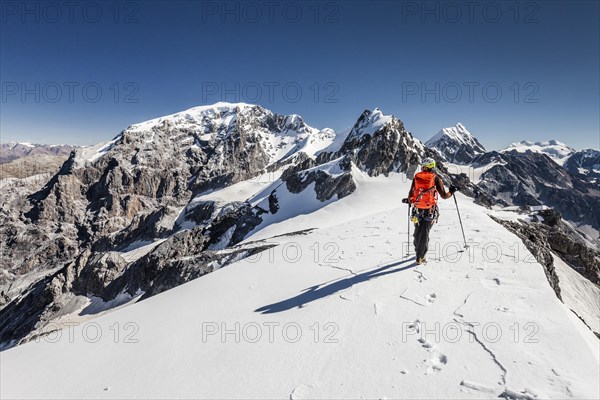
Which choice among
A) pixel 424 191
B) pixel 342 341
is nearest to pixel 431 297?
pixel 342 341

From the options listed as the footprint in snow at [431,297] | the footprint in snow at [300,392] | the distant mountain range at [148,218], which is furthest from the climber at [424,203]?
the distant mountain range at [148,218]

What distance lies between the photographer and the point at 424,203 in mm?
8953

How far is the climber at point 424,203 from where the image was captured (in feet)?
28.4

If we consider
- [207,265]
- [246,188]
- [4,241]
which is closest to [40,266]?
[4,241]

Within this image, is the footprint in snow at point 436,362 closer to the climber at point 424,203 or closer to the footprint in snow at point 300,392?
the footprint in snow at point 300,392

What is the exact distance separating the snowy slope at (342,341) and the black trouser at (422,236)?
444 millimetres

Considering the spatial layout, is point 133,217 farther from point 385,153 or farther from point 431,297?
point 431,297

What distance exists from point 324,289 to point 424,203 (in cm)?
383

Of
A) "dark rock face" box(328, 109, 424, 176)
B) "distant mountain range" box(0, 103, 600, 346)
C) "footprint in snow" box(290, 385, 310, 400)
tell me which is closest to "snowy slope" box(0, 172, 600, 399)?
"footprint in snow" box(290, 385, 310, 400)

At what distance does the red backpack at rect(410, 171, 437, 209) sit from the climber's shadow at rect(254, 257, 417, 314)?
1656mm

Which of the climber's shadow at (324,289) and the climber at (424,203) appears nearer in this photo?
the climber's shadow at (324,289)

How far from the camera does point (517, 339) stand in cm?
456

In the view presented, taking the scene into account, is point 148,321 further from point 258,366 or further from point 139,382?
point 258,366

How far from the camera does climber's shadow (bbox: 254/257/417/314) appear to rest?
668 centimetres
